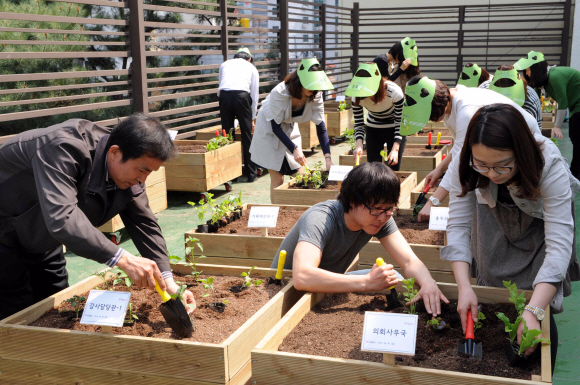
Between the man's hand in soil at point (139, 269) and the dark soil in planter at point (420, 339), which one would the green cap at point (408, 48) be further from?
the man's hand in soil at point (139, 269)

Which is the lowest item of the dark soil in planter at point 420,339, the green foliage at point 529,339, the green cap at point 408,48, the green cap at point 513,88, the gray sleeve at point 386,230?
the dark soil in planter at point 420,339

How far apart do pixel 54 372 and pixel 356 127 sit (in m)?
3.66

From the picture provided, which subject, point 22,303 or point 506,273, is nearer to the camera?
point 506,273

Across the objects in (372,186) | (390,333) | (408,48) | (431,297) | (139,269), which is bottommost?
(431,297)

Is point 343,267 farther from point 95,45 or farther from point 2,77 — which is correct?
point 95,45

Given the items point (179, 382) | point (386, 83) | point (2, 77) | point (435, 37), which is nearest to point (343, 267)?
point (179, 382)

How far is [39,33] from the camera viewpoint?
201 inches

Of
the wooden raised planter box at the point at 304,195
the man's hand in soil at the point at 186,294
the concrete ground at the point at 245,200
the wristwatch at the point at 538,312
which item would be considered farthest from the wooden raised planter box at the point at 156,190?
the wristwatch at the point at 538,312

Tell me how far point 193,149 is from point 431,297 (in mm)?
4659

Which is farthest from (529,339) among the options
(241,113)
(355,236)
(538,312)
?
(241,113)

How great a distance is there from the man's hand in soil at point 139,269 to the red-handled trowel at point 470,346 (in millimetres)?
1112

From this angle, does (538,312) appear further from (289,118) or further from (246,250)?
(289,118)

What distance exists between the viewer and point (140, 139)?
78.5 inches

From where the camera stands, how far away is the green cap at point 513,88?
4262 mm
